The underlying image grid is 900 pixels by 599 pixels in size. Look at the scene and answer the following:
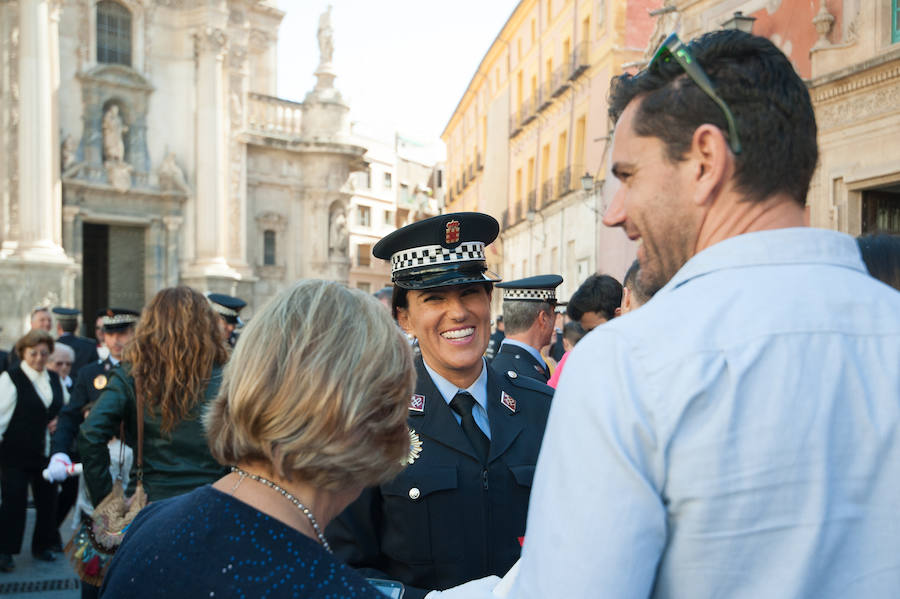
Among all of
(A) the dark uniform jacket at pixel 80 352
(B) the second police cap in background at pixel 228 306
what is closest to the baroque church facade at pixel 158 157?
(A) the dark uniform jacket at pixel 80 352

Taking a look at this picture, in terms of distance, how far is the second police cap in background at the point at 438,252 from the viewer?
2916 mm

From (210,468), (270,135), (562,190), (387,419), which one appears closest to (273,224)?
(270,135)

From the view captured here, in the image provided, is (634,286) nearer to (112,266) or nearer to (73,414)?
(73,414)

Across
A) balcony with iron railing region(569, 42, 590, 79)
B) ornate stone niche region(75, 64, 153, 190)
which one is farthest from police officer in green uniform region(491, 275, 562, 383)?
balcony with iron railing region(569, 42, 590, 79)

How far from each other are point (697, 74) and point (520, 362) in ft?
12.7

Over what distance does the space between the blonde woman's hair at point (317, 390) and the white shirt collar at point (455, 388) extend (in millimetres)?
1084

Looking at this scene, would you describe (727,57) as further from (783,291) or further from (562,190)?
(562,190)

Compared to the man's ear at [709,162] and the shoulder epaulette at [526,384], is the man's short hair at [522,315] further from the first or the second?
the man's ear at [709,162]

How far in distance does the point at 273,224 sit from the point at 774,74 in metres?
24.5

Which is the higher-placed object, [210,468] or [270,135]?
[270,135]

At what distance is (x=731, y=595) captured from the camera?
1105 millimetres

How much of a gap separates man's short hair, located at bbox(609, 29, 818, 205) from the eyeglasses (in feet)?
0.03

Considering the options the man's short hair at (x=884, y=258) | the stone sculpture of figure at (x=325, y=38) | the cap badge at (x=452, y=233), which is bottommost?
the man's short hair at (x=884, y=258)

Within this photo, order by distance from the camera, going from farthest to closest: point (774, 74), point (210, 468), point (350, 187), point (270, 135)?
point (350, 187) < point (270, 135) < point (210, 468) < point (774, 74)
